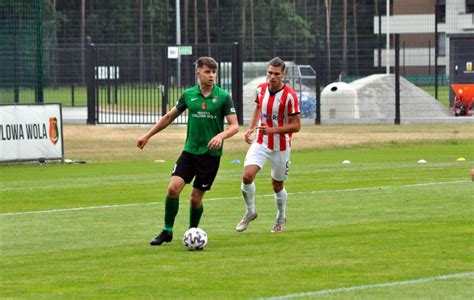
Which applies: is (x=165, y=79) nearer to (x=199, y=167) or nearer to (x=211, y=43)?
(x=211, y=43)

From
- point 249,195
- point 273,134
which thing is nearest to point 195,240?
point 249,195

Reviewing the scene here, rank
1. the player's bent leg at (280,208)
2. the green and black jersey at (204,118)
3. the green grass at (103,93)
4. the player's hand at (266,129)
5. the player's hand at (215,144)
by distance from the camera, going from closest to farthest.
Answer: the player's hand at (215,144)
the green and black jersey at (204,118)
the player's hand at (266,129)
the player's bent leg at (280,208)
the green grass at (103,93)

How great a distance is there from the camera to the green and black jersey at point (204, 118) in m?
13.8

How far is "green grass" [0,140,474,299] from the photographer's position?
10734mm

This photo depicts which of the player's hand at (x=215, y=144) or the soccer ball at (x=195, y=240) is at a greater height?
the player's hand at (x=215, y=144)

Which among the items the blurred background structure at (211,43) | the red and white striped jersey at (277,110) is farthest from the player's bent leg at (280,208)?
the blurred background structure at (211,43)

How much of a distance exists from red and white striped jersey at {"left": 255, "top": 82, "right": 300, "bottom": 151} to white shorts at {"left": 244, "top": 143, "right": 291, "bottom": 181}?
0.19ft

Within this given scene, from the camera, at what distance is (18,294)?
10.4m

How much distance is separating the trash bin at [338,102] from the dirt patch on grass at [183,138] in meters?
3.14

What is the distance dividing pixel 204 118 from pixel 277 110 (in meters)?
1.48

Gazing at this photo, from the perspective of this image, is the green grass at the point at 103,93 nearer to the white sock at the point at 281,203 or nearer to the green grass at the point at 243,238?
the green grass at the point at 243,238

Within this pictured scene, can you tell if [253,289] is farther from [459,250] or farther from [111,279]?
[459,250]

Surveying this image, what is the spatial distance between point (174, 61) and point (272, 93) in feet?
130

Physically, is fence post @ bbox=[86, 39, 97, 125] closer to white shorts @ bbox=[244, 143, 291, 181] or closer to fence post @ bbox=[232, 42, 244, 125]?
fence post @ bbox=[232, 42, 244, 125]
